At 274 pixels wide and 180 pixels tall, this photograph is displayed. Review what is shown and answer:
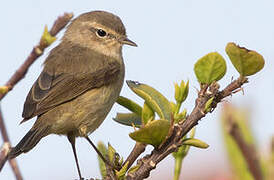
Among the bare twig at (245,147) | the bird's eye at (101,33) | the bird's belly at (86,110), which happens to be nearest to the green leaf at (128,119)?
the bare twig at (245,147)

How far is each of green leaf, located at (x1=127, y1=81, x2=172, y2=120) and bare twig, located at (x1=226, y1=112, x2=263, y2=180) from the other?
93 centimetres

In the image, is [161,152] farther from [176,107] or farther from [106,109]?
[106,109]

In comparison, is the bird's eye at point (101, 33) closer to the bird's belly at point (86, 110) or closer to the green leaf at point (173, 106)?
the bird's belly at point (86, 110)

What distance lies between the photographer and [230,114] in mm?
1344

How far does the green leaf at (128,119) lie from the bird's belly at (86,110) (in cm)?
174

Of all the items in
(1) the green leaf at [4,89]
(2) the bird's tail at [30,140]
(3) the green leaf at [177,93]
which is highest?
(1) the green leaf at [4,89]

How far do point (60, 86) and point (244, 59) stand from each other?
2882 mm

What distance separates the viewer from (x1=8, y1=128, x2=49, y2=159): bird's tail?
3300 millimetres

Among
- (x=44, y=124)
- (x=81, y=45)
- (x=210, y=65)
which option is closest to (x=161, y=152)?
(x=210, y=65)

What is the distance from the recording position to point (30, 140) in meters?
3.77

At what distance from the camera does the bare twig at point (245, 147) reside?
1209 mm

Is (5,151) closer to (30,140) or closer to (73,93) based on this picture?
(30,140)

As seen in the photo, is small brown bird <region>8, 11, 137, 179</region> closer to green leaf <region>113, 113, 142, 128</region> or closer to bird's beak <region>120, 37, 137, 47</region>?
bird's beak <region>120, 37, 137, 47</region>

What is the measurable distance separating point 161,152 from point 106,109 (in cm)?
243
